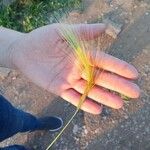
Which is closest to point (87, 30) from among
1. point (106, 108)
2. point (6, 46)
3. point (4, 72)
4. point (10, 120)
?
point (6, 46)

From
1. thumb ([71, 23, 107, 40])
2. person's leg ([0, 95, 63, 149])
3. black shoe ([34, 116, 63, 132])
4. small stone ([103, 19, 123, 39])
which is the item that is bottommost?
black shoe ([34, 116, 63, 132])

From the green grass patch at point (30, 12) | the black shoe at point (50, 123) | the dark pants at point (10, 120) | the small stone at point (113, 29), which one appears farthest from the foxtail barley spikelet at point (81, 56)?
the green grass patch at point (30, 12)

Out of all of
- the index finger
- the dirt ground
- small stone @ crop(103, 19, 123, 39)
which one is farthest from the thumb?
small stone @ crop(103, 19, 123, 39)

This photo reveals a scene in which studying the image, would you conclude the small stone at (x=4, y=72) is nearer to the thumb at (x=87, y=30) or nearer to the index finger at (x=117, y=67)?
the thumb at (x=87, y=30)

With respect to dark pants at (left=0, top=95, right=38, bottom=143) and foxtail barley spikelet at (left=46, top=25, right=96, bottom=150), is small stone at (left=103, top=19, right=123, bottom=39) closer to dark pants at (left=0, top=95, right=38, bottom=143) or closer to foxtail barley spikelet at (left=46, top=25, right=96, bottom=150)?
dark pants at (left=0, top=95, right=38, bottom=143)

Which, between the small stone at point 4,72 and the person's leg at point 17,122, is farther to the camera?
the small stone at point 4,72

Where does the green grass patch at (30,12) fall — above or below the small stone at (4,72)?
above

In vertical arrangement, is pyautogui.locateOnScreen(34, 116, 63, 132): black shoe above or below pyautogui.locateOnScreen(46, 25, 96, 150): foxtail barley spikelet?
below

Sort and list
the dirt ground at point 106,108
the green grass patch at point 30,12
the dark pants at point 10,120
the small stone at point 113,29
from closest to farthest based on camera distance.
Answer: the dark pants at point 10,120
the dirt ground at point 106,108
the small stone at point 113,29
the green grass patch at point 30,12
